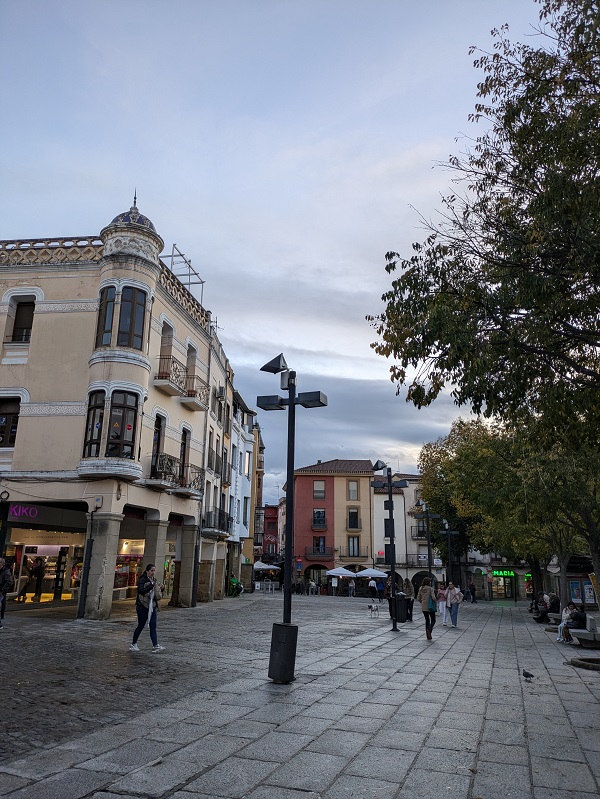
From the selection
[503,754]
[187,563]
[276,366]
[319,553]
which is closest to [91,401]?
[187,563]

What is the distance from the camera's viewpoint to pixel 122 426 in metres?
21.0

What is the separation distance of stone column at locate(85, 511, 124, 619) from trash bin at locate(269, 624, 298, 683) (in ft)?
38.5

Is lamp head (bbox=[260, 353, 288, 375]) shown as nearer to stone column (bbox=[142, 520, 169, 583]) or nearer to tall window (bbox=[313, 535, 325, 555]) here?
stone column (bbox=[142, 520, 169, 583])

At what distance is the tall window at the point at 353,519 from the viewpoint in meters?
61.4

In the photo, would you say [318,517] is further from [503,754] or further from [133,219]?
[503,754]

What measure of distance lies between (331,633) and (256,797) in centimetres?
1355

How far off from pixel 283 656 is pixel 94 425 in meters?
13.7

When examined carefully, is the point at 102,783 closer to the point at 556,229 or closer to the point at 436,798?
the point at 436,798

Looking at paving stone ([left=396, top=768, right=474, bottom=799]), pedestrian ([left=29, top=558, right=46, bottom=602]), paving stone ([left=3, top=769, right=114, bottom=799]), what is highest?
pedestrian ([left=29, top=558, right=46, bottom=602])

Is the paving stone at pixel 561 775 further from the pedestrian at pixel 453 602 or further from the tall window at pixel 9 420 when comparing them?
the tall window at pixel 9 420

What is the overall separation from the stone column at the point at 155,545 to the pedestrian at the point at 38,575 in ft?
15.6

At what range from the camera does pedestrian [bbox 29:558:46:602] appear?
24.9m

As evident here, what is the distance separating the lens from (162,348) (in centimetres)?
2491

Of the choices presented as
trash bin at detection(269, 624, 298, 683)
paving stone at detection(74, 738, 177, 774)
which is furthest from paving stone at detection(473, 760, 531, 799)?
trash bin at detection(269, 624, 298, 683)
